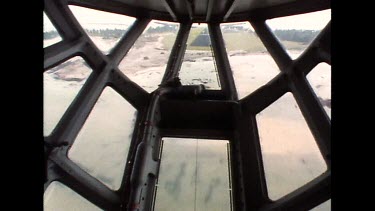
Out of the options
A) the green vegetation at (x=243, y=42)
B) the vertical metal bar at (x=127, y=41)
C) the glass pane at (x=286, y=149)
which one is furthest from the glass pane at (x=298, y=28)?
the vertical metal bar at (x=127, y=41)

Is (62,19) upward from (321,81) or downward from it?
upward

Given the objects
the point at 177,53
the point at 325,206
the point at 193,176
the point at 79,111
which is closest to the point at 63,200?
the point at 79,111

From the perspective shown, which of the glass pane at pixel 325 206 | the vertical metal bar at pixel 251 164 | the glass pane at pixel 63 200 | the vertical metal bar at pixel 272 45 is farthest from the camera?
the vertical metal bar at pixel 272 45

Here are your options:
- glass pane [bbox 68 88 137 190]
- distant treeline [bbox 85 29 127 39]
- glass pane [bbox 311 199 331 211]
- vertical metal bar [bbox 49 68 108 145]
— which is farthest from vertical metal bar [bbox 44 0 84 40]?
glass pane [bbox 311 199 331 211]

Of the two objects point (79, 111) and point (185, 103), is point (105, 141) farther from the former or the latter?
point (185, 103)

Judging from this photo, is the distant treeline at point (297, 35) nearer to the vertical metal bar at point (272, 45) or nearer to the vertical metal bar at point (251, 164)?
the vertical metal bar at point (272, 45)
